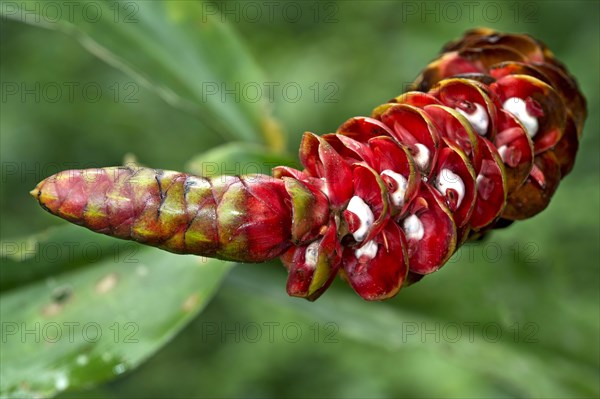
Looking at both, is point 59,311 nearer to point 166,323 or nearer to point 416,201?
point 166,323

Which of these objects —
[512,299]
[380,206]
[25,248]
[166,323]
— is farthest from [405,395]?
[380,206]

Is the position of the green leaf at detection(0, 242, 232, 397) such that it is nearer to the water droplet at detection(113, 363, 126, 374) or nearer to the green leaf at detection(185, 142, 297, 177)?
the water droplet at detection(113, 363, 126, 374)

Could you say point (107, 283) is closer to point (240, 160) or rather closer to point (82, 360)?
point (82, 360)

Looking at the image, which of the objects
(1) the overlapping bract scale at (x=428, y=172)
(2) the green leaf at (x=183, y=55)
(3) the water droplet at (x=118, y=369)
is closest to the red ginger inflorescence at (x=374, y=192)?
(1) the overlapping bract scale at (x=428, y=172)

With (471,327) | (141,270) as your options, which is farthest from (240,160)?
(471,327)

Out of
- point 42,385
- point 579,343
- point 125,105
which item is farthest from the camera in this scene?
point 125,105

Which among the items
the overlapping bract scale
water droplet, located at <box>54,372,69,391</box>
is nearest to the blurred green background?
water droplet, located at <box>54,372,69,391</box>

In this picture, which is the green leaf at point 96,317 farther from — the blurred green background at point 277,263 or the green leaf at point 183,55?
the green leaf at point 183,55

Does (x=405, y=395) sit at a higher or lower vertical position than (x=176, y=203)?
lower
